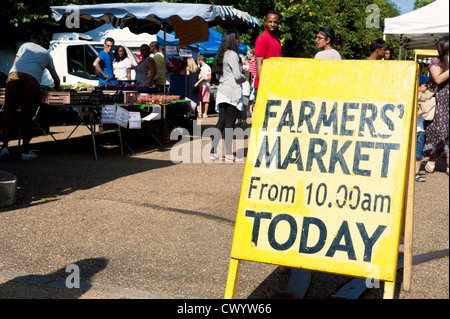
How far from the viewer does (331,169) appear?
3.03 meters

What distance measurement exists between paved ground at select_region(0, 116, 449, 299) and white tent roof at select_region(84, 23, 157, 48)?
436 inches

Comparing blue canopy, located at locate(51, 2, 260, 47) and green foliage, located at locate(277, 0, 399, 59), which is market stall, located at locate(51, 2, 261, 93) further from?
green foliage, located at locate(277, 0, 399, 59)

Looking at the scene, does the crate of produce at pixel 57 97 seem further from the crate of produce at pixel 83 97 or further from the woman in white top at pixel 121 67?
the woman in white top at pixel 121 67

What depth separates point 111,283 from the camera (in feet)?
12.6

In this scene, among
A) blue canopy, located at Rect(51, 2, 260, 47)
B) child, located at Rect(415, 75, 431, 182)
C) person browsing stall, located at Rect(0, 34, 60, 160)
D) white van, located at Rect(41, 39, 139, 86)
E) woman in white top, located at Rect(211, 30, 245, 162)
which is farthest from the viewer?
white van, located at Rect(41, 39, 139, 86)

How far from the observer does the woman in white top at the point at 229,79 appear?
27.0ft

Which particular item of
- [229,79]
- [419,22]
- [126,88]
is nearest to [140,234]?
[229,79]

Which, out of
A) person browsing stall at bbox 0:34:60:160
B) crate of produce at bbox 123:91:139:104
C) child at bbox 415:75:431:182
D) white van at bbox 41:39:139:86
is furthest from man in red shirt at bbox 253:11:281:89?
white van at bbox 41:39:139:86

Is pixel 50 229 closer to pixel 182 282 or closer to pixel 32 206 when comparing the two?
pixel 32 206

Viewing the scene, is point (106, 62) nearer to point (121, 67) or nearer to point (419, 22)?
point (121, 67)

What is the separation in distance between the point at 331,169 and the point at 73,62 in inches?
539

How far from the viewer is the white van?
1534 centimetres

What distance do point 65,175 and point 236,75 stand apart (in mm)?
2823

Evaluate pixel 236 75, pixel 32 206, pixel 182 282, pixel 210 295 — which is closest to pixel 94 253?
pixel 182 282
